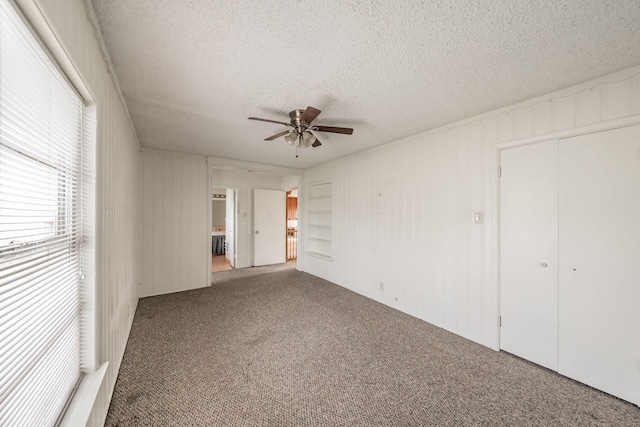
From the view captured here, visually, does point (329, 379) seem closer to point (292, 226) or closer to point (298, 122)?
point (298, 122)

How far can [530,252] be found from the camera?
2205 millimetres

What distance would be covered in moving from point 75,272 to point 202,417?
1.17m

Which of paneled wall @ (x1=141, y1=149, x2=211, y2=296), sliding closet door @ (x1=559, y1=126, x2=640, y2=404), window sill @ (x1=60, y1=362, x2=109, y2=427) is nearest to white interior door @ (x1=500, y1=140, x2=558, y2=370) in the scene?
sliding closet door @ (x1=559, y1=126, x2=640, y2=404)

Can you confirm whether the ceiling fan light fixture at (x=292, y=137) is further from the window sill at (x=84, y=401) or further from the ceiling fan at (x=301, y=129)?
the window sill at (x=84, y=401)

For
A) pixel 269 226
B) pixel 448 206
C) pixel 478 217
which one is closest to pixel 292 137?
pixel 448 206

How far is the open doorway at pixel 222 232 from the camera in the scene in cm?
610

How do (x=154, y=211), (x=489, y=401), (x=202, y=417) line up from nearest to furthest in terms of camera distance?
(x=202, y=417)
(x=489, y=401)
(x=154, y=211)

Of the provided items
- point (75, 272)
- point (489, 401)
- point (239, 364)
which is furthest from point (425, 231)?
point (75, 272)

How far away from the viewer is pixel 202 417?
1.56 m

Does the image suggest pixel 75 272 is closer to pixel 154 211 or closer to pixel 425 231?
pixel 154 211

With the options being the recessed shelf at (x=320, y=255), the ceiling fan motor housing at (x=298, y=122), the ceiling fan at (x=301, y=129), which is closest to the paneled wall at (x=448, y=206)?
the recessed shelf at (x=320, y=255)

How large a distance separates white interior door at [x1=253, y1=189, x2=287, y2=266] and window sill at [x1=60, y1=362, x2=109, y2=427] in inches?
181

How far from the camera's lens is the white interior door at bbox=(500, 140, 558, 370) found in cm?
209

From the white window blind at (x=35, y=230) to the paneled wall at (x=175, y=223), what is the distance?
2.90 m
